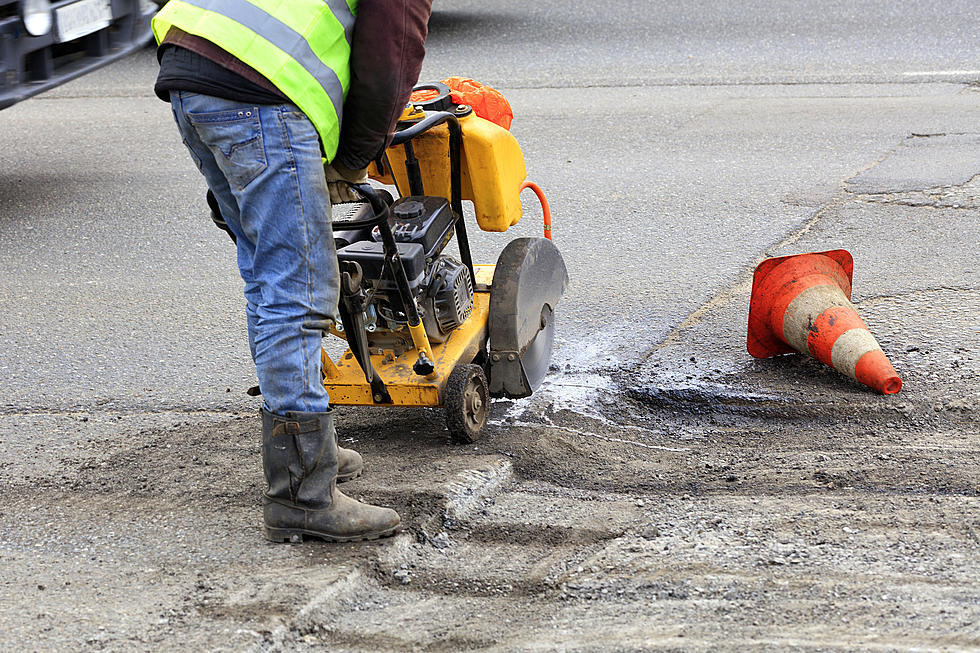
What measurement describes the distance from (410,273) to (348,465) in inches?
25.3

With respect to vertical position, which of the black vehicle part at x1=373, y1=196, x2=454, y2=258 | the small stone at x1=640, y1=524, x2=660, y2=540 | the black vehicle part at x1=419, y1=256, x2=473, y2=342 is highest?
the black vehicle part at x1=373, y1=196, x2=454, y2=258

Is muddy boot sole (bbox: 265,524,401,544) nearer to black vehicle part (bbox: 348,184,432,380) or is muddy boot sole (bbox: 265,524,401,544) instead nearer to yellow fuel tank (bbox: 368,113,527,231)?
black vehicle part (bbox: 348,184,432,380)

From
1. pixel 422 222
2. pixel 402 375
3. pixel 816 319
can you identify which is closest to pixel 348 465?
pixel 402 375

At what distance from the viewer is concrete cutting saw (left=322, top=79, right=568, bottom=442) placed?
10.9 ft

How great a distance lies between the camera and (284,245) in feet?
9.16

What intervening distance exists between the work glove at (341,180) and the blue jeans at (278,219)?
0.61 ft

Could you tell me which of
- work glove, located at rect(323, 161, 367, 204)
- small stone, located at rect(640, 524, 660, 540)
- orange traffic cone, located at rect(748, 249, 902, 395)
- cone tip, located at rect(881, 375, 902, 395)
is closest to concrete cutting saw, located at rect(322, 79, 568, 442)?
work glove, located at rect(323, 161, 367, 204)

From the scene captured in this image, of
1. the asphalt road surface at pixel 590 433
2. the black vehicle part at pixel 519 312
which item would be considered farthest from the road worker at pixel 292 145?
the black vehicle part at pixel 519 312

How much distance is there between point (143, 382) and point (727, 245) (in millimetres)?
2924

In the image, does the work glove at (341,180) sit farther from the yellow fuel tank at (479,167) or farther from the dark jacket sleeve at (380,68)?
the yellow fuel tank at (479,167)

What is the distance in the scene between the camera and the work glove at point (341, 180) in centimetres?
300

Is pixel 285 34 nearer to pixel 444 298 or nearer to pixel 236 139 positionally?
pixel 236 139

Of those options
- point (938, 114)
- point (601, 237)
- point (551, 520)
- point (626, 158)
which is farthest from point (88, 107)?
point (551, 520)

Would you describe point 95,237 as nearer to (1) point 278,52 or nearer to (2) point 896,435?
(1) point 278,52
